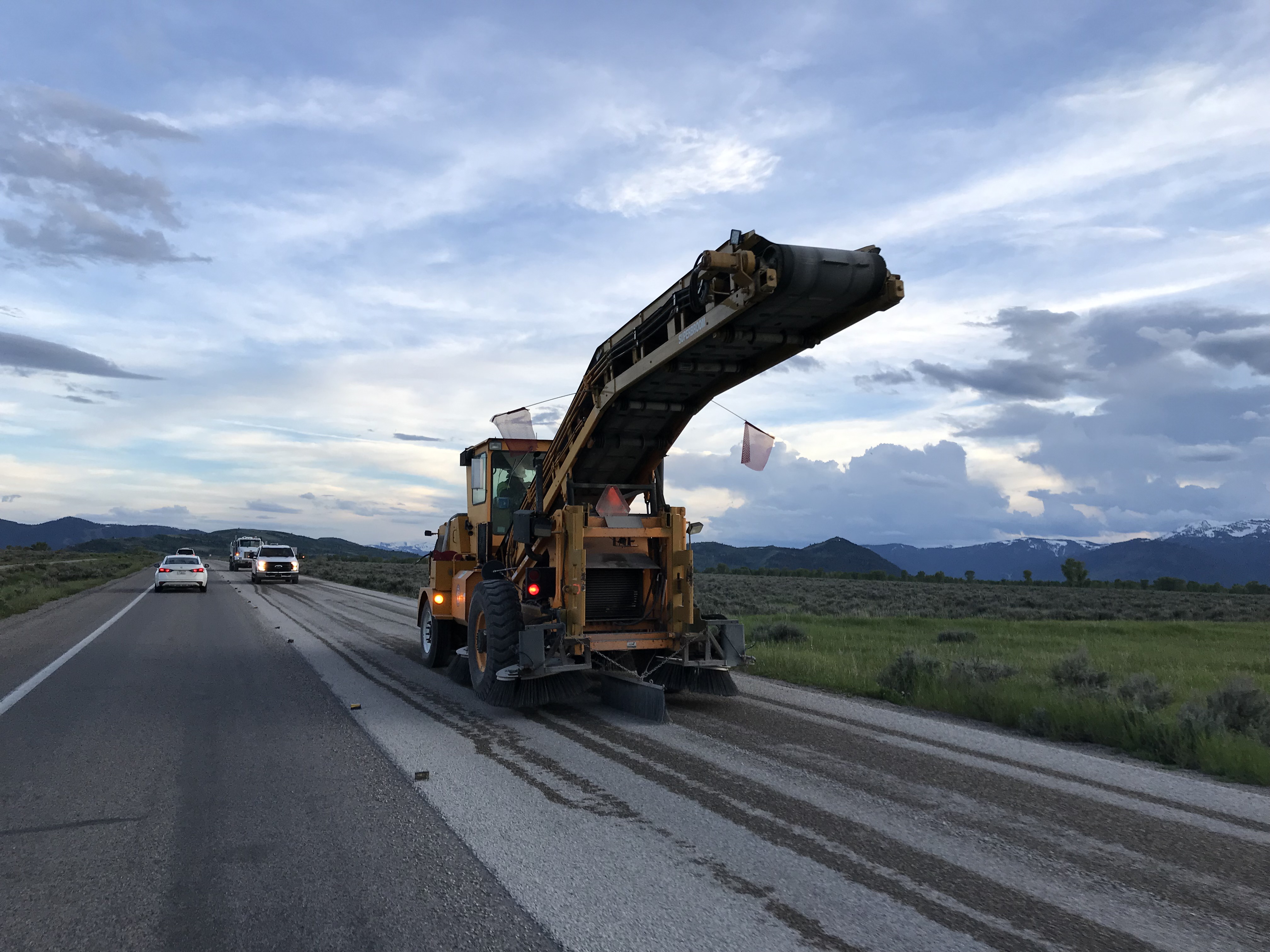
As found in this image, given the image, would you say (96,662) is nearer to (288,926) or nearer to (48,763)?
(48,763)

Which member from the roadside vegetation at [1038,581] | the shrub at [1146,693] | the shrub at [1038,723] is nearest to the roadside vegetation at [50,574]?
the shrub at [1038,723]

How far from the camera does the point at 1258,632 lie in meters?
22.0

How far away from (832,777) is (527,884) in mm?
2981

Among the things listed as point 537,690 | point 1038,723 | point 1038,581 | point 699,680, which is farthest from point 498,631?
point 1038,581

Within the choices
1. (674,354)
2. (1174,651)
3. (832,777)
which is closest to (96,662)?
(674,354)

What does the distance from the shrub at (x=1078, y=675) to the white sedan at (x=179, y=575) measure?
31240mm

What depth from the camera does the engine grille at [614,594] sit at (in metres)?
9.67

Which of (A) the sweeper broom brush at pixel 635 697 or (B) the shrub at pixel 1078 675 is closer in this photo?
(A) the sweeper broom brush at pixel 635 697

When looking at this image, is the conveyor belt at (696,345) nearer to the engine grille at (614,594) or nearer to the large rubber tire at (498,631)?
the engine grille at (614,594)

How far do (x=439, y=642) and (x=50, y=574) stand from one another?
1661 inches

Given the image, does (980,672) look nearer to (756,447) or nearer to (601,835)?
(756,447)

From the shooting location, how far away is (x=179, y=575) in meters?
33.2

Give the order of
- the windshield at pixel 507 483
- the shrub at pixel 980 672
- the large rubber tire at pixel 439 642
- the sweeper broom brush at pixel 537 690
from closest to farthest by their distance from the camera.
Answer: the sweeper broom brush at pixel 537 690, the shrub at pixel 980 672, the windshield at pixel 507 483, the large rubber tire at pixel 439 642

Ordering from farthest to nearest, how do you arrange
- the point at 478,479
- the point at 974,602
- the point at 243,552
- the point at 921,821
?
the point at 243,552 < the point at 974,602 < the point at 478,479 < the point at 921,821
